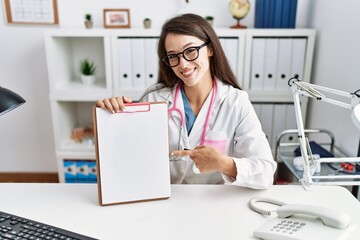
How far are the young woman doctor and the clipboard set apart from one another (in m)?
0.17

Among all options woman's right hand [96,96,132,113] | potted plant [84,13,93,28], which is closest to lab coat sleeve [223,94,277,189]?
woman's right hand [96,96,132,113]

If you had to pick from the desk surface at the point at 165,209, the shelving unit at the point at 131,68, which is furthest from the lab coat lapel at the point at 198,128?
the shelving unit at the point at 131,68

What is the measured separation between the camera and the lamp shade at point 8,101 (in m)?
0.90

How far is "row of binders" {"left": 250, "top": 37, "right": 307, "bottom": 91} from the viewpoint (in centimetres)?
220

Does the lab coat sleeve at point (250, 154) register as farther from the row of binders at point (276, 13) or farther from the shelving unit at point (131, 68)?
the row of binders at point (276, 13)

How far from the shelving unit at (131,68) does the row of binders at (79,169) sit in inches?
1.0

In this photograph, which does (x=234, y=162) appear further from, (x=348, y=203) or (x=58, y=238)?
(x=58, y=238)

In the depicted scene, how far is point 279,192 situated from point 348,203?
204 mm

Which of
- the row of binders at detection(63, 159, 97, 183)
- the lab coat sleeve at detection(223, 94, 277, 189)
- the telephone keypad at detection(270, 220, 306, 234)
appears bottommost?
the row of binders at detection(63, 159, 97, 183)

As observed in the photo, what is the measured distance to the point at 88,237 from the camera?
875mm

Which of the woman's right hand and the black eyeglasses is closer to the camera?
the woman's right hand

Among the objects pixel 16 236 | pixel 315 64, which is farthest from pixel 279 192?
pixel 315 64

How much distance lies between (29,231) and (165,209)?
0.37 meters

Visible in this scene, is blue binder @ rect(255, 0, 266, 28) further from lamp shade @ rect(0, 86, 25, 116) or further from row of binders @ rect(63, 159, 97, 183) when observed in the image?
lamp shade @ rect(0, 86, 25, 116)
